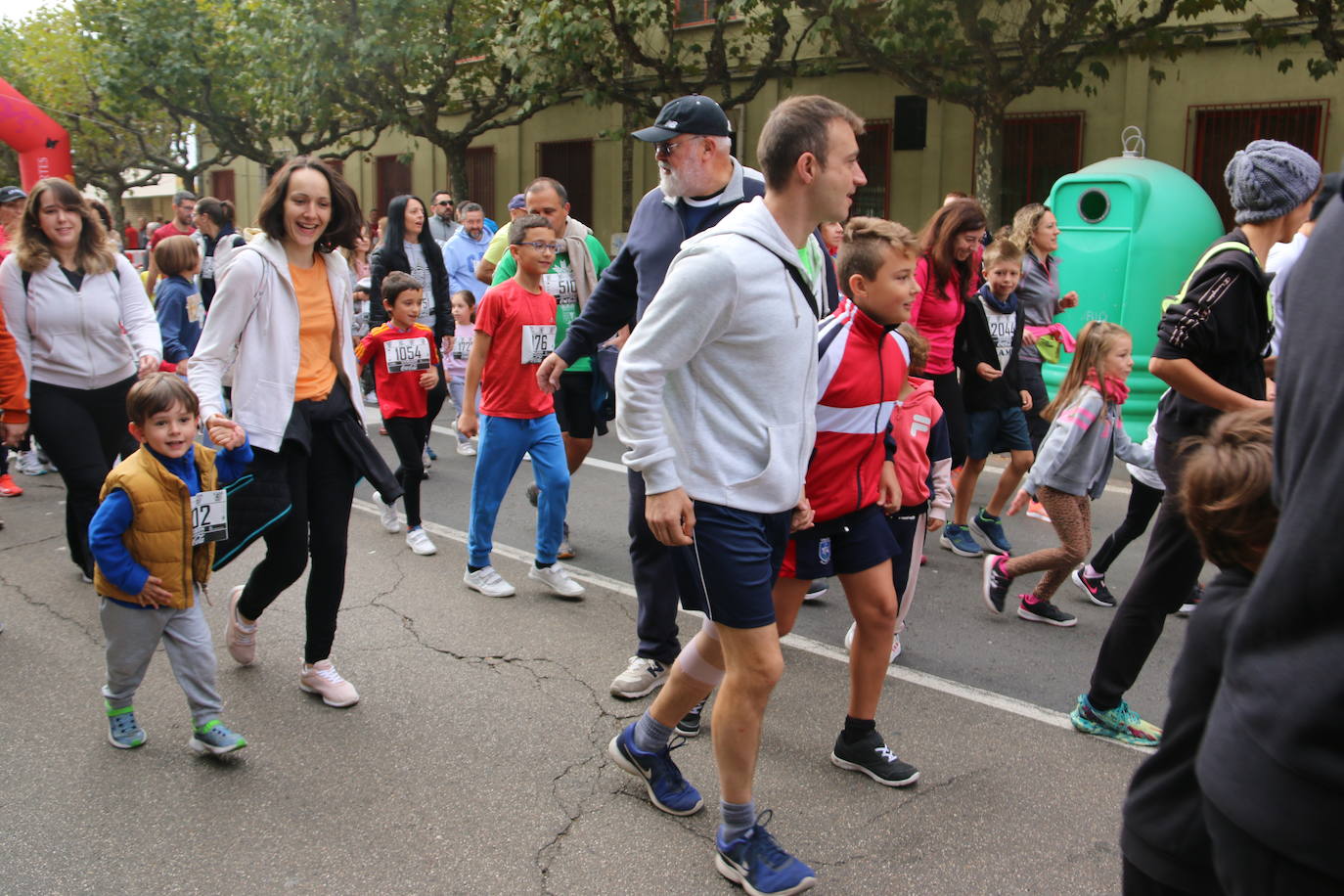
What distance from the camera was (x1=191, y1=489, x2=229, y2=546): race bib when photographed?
370cm

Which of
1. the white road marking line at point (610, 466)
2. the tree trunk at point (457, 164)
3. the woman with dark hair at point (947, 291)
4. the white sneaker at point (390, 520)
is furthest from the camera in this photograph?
the tree trunk at point (457, 164)

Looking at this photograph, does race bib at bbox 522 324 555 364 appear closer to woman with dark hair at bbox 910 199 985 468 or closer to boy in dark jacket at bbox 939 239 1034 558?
woman with dark hair at bbox 910 199 985 468

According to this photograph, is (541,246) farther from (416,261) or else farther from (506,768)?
(416,261)

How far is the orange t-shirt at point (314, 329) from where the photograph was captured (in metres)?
3.96

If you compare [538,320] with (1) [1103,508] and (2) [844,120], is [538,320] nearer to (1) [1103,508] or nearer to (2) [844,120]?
(2) [844,120]

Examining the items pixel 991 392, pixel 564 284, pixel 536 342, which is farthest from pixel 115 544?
pixel 991 392

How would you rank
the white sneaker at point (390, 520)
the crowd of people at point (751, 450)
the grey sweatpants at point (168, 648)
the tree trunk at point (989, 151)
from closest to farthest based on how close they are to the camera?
the crowd of people at point (751, 450), the grey sweatpants at point (168, 648), the white sneaker at point (390, 520), the tree trunk at point (989, 151)

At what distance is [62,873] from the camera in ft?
10.2

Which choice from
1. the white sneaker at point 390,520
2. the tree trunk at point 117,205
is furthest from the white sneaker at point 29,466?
the tree trunk at point 117,205

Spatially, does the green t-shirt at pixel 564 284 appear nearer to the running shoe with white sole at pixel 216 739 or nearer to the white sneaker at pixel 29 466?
the running shoe with white sole at pixel 216 739

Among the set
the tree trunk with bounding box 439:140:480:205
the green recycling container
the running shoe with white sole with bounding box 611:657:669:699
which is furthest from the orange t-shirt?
the tree trunk with bounding box 439:140:480:205

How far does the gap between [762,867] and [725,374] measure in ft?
4.08

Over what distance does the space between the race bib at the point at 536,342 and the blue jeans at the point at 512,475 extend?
29 centimetres

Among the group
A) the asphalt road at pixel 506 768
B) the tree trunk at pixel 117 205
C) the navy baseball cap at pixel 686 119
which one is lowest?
the asphalt road at pixel 506 768
